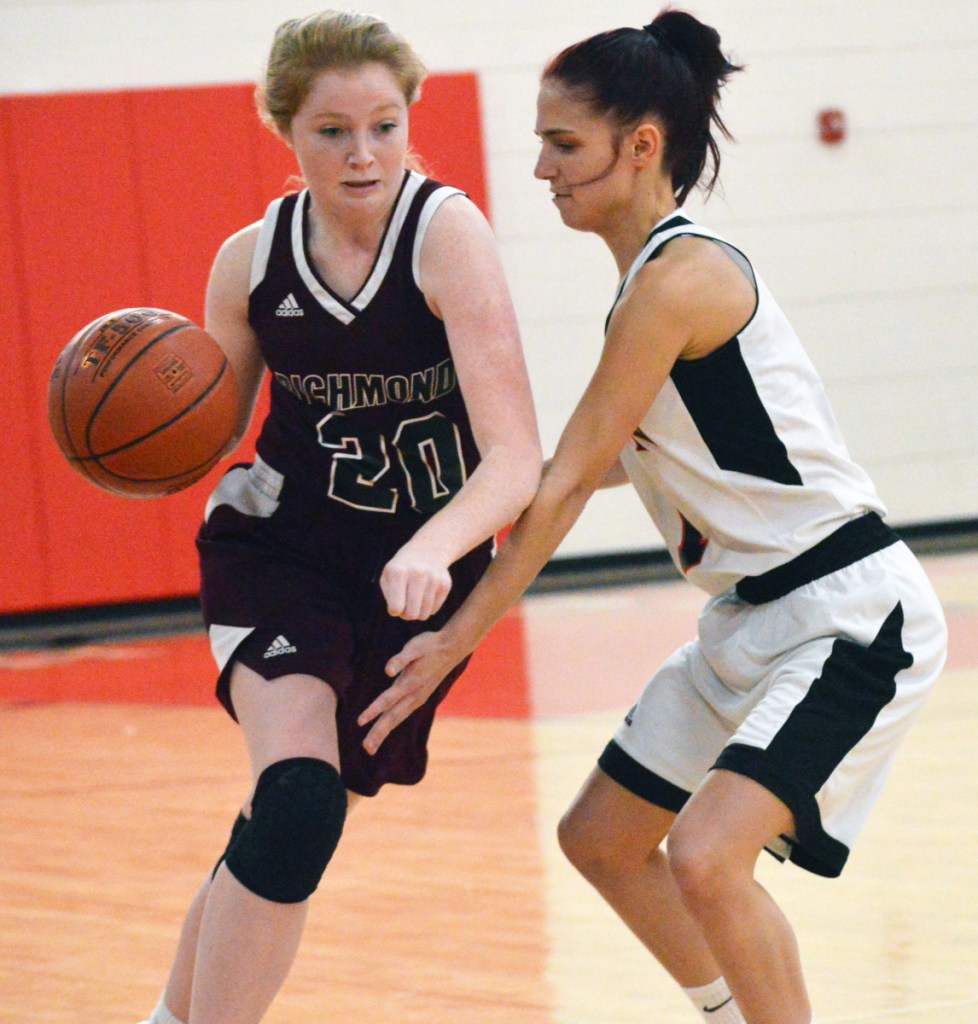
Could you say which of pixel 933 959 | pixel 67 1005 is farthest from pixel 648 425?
pixel 67 1005

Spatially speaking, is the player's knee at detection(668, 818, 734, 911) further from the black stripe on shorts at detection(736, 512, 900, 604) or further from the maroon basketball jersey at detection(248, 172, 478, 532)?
the maroon basketball jersey at detection(248, 172, 478, 532)

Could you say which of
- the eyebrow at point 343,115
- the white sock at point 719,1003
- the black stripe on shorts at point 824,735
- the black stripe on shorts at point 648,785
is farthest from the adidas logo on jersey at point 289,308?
the white sock at point 719,1003

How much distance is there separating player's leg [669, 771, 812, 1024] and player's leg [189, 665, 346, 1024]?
1.56ft

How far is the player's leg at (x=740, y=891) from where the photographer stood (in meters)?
2.21

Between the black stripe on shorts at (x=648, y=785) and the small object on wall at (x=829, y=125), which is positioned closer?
the black stripe on shorts at (x=648, y=785)

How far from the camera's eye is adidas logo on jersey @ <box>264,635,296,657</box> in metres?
Answer: 2.50

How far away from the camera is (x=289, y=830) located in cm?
232

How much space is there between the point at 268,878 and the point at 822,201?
7.38 m

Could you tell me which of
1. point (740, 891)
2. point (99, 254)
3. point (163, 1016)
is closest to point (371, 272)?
point (740, 891)

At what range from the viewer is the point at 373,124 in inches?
97.0

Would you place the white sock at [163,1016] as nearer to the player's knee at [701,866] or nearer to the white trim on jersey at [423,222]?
the player's knee at [701,866]

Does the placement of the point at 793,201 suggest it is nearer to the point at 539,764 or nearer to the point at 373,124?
the point at 539,764

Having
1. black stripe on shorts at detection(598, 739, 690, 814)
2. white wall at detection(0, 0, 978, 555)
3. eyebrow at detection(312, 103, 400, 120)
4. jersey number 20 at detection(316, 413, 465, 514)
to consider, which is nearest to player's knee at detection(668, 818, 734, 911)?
black stripe on shorts at detection(598, 739, 690, 814)

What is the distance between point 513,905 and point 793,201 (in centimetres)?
624
